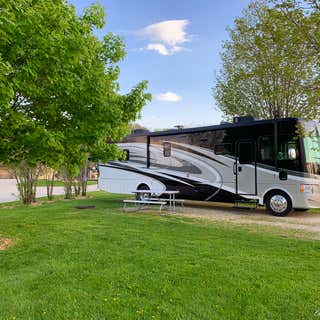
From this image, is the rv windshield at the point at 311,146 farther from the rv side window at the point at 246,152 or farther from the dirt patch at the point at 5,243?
the dirt patch at the point at 5,243

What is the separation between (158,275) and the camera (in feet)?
14.0

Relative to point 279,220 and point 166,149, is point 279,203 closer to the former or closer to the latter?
point 279,220

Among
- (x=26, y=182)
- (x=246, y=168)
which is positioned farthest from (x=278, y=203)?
(x=26, y=182)

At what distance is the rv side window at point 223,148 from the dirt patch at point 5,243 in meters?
7.20

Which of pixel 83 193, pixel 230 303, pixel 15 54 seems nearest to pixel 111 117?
pixel 15 54

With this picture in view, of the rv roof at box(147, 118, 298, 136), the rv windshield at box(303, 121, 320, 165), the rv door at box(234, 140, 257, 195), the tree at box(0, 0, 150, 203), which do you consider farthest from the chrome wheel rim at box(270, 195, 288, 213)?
the tree at box(0, 0, 150, 203)

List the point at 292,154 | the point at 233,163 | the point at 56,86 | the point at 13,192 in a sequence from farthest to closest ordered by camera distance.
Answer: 1. the point at 13,192
2. the point at 233,163
3. the point at 292,154
4. the point at 56,86

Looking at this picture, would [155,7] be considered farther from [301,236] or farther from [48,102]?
[301,236]

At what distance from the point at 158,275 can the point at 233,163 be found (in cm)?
728

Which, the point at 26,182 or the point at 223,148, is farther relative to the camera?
the point at 26,182

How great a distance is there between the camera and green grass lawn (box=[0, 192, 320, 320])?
10.9ft

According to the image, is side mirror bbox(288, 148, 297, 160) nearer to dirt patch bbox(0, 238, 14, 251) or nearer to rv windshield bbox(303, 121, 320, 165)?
rv windshield bbox(303, 121, 320, 165)

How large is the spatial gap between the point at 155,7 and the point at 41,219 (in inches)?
405

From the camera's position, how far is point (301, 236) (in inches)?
272
